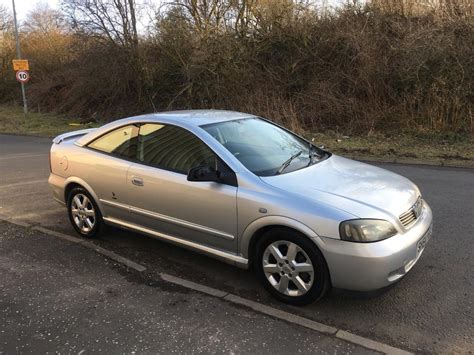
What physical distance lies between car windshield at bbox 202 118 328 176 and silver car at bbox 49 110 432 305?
2cm

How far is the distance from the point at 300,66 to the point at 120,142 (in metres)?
12.9

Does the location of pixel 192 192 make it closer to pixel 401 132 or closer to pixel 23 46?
pixel 401 132

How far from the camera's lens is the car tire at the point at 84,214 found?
16.6ft

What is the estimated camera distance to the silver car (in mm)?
3320

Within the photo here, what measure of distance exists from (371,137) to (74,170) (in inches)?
370

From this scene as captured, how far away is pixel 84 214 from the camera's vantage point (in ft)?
17.0

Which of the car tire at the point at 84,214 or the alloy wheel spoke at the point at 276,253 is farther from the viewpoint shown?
the car tire at the point at 84,214

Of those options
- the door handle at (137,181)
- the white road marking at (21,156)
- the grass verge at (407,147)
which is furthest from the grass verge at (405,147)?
the white road marking at (21,156)

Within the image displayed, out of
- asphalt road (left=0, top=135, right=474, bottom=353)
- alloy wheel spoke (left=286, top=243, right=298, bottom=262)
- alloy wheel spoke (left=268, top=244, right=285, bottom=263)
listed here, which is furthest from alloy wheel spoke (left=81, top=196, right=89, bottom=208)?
alloy wheel spoke (left=286, top=243, right=298, bottom=262)

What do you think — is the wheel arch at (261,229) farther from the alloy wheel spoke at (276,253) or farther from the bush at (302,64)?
the bush at (302,64)

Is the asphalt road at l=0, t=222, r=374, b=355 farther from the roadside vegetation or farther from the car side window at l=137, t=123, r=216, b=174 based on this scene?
the roadside vegetation

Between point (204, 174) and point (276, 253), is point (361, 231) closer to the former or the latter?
point (276, 253)

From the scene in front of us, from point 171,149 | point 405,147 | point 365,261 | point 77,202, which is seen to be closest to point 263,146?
point 171,149

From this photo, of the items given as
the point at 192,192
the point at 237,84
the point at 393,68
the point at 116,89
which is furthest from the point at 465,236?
the point at 116,89
